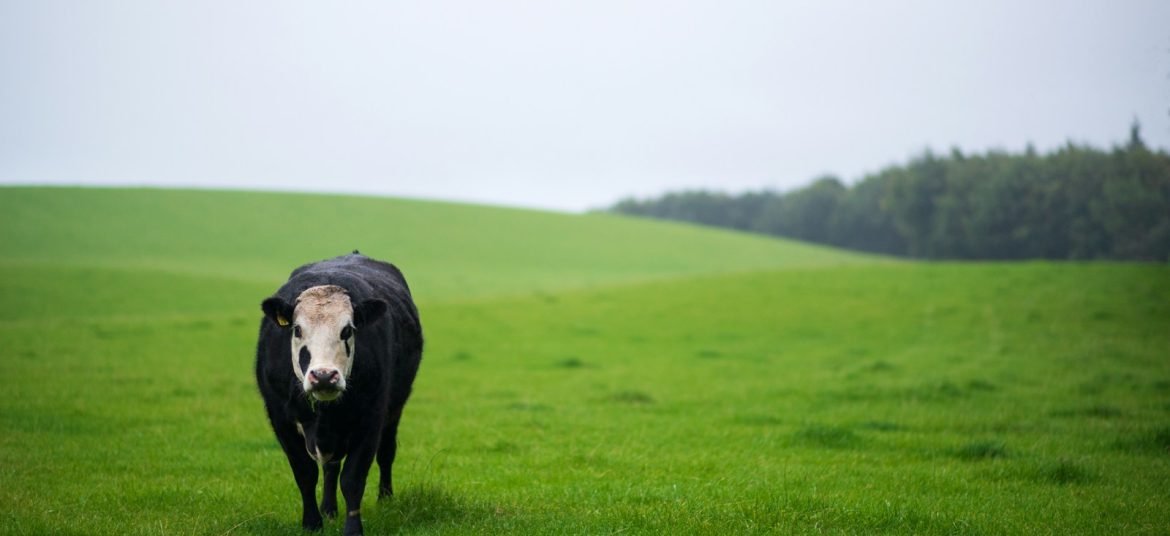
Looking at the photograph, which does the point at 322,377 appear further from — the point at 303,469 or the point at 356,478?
the point at 303,469

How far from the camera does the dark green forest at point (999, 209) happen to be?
53781 millimetres

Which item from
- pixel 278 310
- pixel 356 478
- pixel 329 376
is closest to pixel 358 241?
pixel 356 478

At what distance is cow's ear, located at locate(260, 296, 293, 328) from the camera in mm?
6145

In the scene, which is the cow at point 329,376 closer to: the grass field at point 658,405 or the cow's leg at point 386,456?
the grass field at point 658,405

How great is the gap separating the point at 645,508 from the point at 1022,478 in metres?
4.06

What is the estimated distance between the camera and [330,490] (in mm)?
7051

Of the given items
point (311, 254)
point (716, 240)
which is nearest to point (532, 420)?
point (311, 254)

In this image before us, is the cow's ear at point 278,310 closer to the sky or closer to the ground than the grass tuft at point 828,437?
closer to the sky

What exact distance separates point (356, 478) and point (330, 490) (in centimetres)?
69

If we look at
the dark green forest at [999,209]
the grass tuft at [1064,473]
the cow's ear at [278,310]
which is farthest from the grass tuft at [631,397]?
the dark green forest at [999,209]

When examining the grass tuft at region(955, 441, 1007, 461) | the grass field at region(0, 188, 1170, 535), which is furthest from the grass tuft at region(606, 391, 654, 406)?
the grass tuft at region(955, 441, 1007, 461)

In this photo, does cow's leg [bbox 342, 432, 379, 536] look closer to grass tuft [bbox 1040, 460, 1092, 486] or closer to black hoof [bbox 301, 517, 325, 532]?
black hoof [bbox 301, 517, 325, 532]

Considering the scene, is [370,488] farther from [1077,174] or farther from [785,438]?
[1077,174]

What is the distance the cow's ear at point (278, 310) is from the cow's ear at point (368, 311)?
0.43 metres
